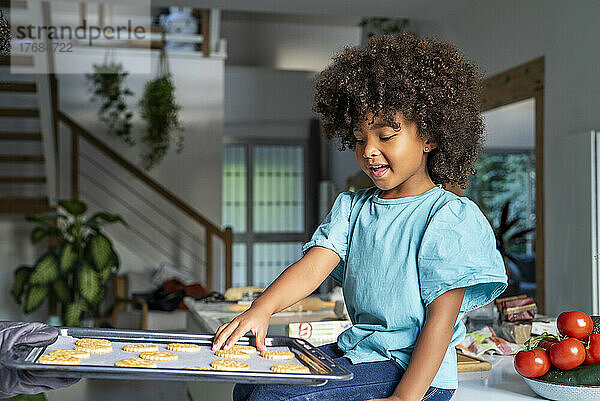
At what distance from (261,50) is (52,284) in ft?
14.9

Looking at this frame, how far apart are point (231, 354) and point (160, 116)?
5.91 metres

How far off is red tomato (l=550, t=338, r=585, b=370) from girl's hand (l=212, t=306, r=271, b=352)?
2.01 feet

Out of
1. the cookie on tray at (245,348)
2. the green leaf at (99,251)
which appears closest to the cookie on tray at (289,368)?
the cookie on tray at (245,348)

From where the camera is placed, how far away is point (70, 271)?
5.40 m

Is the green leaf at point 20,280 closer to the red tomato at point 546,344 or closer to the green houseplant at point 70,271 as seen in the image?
the green houseplant at point 70,271

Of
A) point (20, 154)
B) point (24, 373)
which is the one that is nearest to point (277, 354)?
point (24, 373)

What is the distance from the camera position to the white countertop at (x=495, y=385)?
143 centimetres

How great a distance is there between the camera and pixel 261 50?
8.83 meters

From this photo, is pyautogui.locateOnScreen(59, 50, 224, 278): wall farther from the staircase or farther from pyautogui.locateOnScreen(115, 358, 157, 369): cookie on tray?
pyautogui.locateOnScreen(115, 358, 157, 369): cookie on tray

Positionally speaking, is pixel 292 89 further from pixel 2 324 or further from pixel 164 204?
pixel 2 324

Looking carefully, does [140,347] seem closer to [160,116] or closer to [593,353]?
[593,353]

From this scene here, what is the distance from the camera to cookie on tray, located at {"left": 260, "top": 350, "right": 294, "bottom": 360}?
1.16 metres

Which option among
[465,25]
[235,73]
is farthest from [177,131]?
[465,25]

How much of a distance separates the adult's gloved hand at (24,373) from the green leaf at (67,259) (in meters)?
4.39
